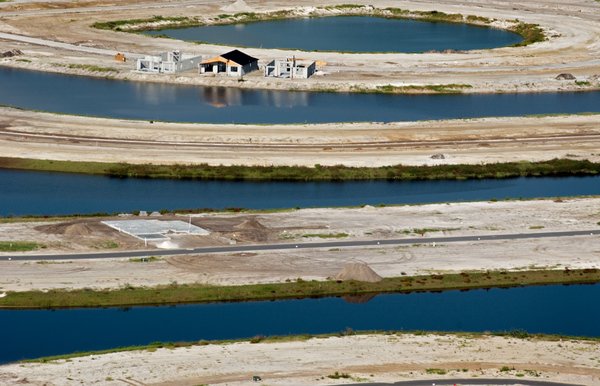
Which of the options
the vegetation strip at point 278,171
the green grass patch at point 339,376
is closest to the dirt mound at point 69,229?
the vegetation strip at point 278,171

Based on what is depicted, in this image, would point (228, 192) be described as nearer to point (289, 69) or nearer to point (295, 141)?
point (295, 141)

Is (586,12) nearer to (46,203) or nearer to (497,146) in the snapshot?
(497,146)

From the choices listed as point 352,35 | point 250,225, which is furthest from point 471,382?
point 352,35

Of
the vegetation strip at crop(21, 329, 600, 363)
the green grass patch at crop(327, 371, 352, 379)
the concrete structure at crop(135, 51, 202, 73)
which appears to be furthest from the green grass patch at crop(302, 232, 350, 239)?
the concrete structure at crop(135, 51, 202, 73)

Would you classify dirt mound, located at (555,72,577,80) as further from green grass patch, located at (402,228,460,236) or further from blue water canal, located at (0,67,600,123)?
green grass patch, located at (402,228,460,236)

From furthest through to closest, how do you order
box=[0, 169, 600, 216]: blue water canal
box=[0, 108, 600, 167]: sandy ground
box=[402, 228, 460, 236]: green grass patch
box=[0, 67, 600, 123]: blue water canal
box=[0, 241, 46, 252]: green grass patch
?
box=[0, 67, 600, 123]: blue water canal → box=[0, 108, 600, 167]: sandy ground → box=[0, 169, 600, 216]: blue water canal → box=[402, 228, 460, 236]: green grass patch → box=[0, 241, 46, 252]: green grass patch

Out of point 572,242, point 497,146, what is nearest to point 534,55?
point 497,146
